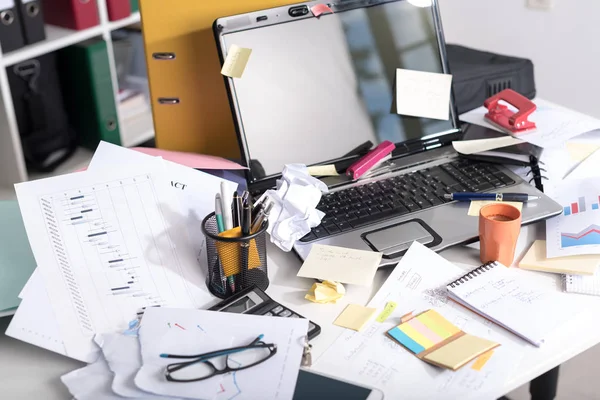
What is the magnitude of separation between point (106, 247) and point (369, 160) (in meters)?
0.50

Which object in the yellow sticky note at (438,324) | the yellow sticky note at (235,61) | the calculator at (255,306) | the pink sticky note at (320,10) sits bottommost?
the yellow sticky note at (438,324)

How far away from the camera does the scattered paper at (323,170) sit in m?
1.22

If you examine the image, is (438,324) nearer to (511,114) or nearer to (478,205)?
(478,205)

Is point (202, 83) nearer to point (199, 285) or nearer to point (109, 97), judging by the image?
point (199, 285)

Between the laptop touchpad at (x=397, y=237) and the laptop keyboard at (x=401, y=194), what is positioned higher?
the laptop keyboard at (x=401, y=194)

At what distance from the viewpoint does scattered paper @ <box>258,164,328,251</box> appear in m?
1.06

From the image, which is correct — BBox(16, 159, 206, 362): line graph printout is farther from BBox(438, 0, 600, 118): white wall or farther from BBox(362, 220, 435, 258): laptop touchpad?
BBox(438, 0, 600, 118): white wall

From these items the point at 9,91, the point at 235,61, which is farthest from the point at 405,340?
the point at 9,91

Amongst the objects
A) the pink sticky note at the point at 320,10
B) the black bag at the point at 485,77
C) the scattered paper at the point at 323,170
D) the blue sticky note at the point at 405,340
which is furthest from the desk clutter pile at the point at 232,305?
the black bag at the point at 485,77

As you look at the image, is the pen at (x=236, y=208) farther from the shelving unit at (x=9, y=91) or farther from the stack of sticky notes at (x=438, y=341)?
the shelving unit at (x=9, y=91)

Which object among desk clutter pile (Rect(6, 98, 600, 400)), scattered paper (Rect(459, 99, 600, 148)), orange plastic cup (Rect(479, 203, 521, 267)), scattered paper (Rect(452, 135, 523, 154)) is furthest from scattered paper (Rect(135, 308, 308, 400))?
scattered paper (Rect(459, 99, 600, 148))

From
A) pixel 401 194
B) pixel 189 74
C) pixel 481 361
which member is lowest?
pixel 481 361

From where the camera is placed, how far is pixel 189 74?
4.19 feet

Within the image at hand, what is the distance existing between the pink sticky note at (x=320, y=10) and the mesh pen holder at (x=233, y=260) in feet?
1.50
